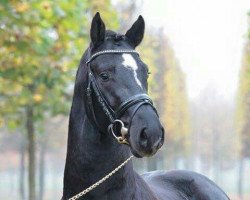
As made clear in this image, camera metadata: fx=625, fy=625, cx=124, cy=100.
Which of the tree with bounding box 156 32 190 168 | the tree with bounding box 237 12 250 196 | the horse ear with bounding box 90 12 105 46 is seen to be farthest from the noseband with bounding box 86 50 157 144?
the tree with bounding box 237 12 250 196

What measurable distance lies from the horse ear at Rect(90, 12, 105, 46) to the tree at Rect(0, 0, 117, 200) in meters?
3.71

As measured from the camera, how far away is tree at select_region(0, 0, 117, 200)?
8750mm

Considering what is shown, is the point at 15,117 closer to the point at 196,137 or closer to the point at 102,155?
the point at 102,155

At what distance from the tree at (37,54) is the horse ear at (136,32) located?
3.66m

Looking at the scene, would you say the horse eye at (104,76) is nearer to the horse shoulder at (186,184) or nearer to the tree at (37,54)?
the horse shoulder at (186,184)

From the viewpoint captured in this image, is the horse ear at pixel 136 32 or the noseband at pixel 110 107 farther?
the horse ear at pixel 136 32

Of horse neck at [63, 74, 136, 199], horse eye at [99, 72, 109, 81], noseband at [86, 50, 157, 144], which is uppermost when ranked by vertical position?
horse eye at [99, 72, 109, 81]

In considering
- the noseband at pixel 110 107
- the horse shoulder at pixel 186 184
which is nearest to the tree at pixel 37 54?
the horse shoulder at pixel 186 184

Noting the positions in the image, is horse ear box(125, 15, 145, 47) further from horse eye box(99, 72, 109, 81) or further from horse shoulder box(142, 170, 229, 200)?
horse shoulder box(142, 170, 229, 200)

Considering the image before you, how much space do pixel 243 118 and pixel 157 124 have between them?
133 ft

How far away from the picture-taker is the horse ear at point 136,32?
4.54 metres

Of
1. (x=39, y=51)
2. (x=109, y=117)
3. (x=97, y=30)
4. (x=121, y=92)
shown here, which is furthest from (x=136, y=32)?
(x=39, y=51)

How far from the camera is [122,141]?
13.3 ft

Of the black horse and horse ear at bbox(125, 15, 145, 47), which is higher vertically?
horse ear at bbox(125, 15, 145, 47)
